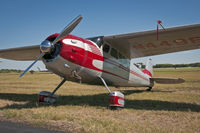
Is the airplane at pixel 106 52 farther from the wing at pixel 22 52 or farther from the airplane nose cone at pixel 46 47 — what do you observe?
the wing at pixel 22 52

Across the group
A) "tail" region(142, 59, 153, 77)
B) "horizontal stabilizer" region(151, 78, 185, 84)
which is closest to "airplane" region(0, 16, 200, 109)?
"horizontal stabilizer" region(151, 78, 185, 84)

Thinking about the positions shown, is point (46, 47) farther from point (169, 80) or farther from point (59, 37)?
point (169, 80)

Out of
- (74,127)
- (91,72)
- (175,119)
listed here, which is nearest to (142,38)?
(91,72)

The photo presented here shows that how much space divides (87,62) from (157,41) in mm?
3211

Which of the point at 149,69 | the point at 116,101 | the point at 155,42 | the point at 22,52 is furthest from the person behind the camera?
the point at 149,69

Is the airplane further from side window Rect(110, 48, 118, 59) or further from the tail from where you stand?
the tail

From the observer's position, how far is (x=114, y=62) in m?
6.86

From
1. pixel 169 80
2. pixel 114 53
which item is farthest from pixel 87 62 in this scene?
pixel 169 80

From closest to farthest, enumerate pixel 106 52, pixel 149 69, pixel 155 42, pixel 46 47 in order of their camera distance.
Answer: pixel 46 47, pixel 106 52, pixel 155 42, pixel 149 69

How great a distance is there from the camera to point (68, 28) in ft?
16.7

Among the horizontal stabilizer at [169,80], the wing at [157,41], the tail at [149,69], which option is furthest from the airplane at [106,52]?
the tail at [149,69]

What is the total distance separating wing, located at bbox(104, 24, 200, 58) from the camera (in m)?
5.86

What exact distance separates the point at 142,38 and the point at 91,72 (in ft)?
8.33

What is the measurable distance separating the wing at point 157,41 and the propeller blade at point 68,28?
4.93 feet
